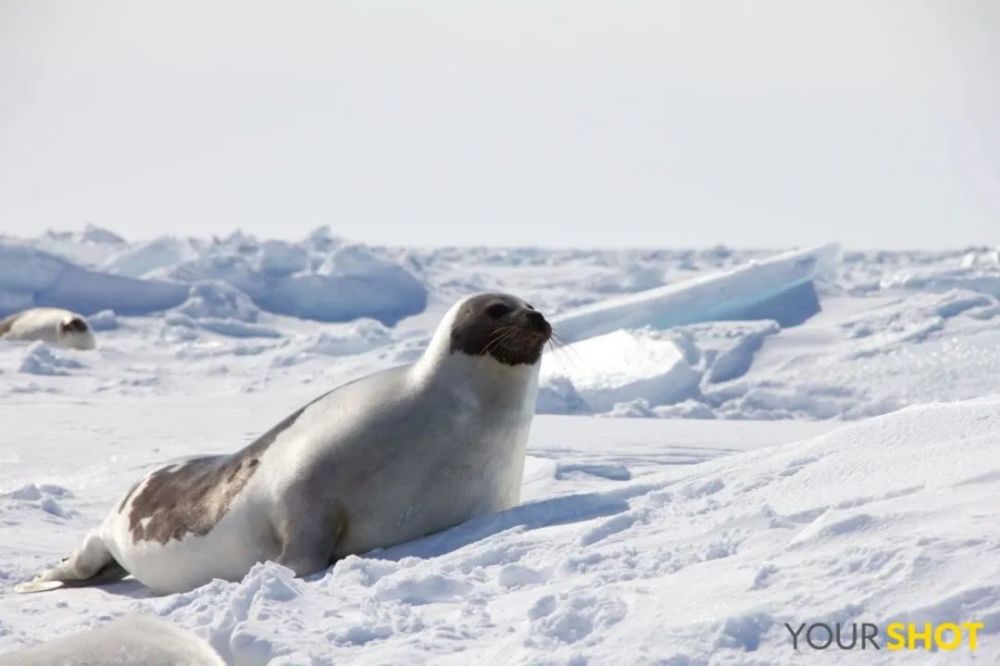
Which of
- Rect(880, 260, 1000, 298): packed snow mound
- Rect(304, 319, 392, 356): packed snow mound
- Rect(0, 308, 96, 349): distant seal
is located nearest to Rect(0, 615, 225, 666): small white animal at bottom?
Rect(304, 319, 392, 356): packed snow mound

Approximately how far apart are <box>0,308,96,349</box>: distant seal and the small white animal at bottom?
46.5 ft

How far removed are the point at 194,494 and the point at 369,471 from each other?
656 millimetres

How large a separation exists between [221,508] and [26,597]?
1.93 ft

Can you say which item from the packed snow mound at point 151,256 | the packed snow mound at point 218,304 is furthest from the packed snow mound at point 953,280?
the packed snow mound at point 151,256

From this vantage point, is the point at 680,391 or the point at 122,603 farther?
the point at 680,391

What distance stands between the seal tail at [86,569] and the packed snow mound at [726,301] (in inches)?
314

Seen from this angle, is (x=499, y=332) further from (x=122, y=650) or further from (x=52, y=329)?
(x=52, y=329)

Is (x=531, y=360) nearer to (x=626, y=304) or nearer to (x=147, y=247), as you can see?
(x=626, y=304)

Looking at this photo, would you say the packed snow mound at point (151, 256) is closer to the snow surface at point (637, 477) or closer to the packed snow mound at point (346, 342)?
the snow surface at point (637, 477)

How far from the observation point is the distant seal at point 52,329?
15875 millimetres

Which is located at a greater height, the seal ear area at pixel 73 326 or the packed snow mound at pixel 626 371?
the packed snow mound at pixel 626 371

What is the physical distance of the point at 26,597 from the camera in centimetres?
394

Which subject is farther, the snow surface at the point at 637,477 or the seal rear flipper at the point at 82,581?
the seal rear flipper at the point at 82,581

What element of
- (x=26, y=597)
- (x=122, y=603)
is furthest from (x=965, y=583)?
(x=26, y=597)
